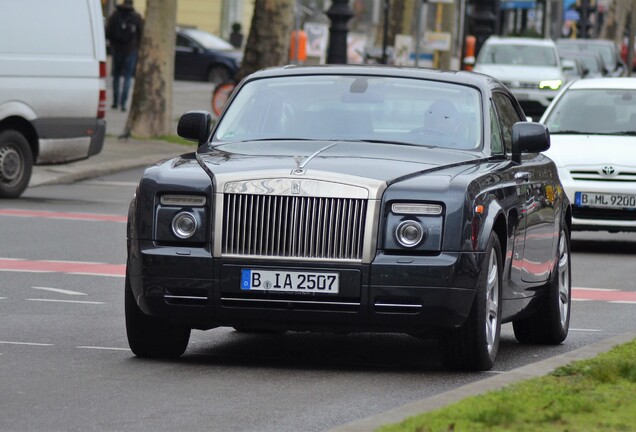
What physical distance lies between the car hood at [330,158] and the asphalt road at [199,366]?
3.13 ft

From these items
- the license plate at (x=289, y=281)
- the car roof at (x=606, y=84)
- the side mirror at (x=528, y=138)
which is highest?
the side mirror at (x=528, y=138)

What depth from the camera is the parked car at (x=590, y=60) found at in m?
49.0

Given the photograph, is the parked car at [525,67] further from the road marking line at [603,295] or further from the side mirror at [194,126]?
the side mirror at [194,126]

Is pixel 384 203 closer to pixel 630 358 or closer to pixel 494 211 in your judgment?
pixel 494 211

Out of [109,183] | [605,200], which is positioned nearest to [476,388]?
[605,200]

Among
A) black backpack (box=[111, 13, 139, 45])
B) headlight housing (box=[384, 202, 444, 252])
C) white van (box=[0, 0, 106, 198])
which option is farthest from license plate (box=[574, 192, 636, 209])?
black backpack (box=[111, 13, 139, 45])

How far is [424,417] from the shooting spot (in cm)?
673

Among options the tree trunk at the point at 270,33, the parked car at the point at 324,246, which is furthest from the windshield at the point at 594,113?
the tree trunk at the point at 270,33

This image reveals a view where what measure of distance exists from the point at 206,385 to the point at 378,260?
0.98 m

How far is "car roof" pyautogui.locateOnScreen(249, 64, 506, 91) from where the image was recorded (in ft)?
33.7

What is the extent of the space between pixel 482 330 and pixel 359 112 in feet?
5.66

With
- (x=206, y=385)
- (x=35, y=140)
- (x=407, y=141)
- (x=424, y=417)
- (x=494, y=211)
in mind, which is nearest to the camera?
(x=424, y=417)

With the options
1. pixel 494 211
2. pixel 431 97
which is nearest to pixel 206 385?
pixel 494 211

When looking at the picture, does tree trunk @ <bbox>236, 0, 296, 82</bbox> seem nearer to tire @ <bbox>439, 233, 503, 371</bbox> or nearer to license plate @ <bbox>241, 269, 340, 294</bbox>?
tire @ <bbox>439, 233, 503, 371</bbox>
